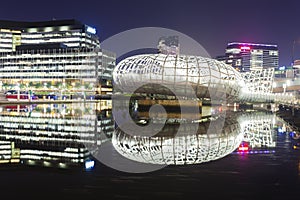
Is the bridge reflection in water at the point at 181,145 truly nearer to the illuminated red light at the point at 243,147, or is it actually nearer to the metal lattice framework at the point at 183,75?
the illuminated red light at the point at 243,147

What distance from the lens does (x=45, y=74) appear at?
324ft

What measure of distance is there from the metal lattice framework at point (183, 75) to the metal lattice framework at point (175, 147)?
55.7 ft

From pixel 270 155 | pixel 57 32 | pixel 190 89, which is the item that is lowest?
pixel 270 155

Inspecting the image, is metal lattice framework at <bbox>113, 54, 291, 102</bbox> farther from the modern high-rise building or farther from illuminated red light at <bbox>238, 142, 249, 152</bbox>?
the modern high-rise building

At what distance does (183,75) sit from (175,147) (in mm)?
21375

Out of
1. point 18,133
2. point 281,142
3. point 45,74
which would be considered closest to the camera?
point 281,142

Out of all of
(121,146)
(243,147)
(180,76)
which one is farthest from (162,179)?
(180,76)

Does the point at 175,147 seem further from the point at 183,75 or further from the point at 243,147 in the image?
the point at 183,75

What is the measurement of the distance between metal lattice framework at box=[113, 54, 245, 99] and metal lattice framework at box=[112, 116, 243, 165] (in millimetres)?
16965

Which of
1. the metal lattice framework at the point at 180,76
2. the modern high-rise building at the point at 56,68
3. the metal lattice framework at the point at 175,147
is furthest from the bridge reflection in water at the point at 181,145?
the modern high-rise building at the point at 56,68

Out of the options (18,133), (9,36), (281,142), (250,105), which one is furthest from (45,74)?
(281,142)

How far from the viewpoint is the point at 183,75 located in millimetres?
34125

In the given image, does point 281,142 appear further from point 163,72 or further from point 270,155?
point 163,72

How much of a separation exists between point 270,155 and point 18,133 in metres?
12.6
